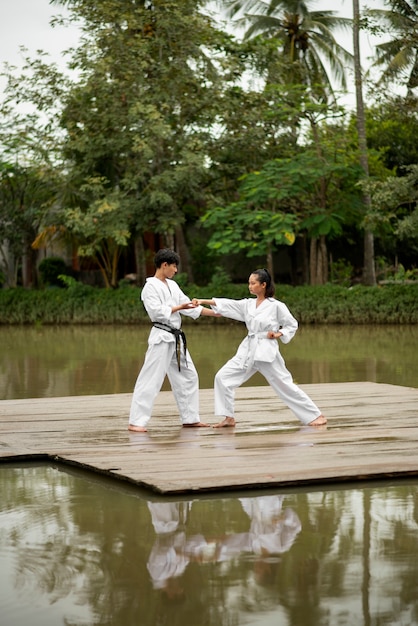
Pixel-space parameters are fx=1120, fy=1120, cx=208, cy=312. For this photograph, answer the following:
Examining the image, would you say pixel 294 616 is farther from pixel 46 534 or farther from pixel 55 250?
pixel 55 250

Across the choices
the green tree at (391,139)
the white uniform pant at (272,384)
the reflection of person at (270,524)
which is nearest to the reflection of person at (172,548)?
the reflection of person at (270,524)

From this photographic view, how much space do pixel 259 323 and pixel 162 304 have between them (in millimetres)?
775

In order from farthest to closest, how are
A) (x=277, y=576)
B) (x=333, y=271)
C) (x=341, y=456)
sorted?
(x=333, y=271) < (x=341, y=456) < (x=277, y=576)

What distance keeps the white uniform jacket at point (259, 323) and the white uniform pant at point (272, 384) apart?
0.07 m

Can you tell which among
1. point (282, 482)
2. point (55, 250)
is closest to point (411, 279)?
point (55, 250)

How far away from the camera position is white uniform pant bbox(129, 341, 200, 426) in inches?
337

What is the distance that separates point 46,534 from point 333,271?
25.4 m

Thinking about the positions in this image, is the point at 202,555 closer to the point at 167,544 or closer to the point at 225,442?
the point at 167,544

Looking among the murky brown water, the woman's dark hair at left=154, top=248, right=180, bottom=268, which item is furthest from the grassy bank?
the woman's dark hair at left=154, top=248, right=180, bottom=268

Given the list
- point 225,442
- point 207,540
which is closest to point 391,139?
point 225,442

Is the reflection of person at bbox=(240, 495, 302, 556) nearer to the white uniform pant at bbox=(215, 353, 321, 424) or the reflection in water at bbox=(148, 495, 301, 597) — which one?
the reflection in water at bbox=(148, 495, 301, 597)

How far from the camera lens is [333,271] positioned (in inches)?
1203

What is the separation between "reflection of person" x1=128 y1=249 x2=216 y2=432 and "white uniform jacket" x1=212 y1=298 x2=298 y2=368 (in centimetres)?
29

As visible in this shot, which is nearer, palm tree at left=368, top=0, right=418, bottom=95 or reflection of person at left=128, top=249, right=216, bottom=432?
reflection of person at left=128, top=249, right=216, bottom=432
